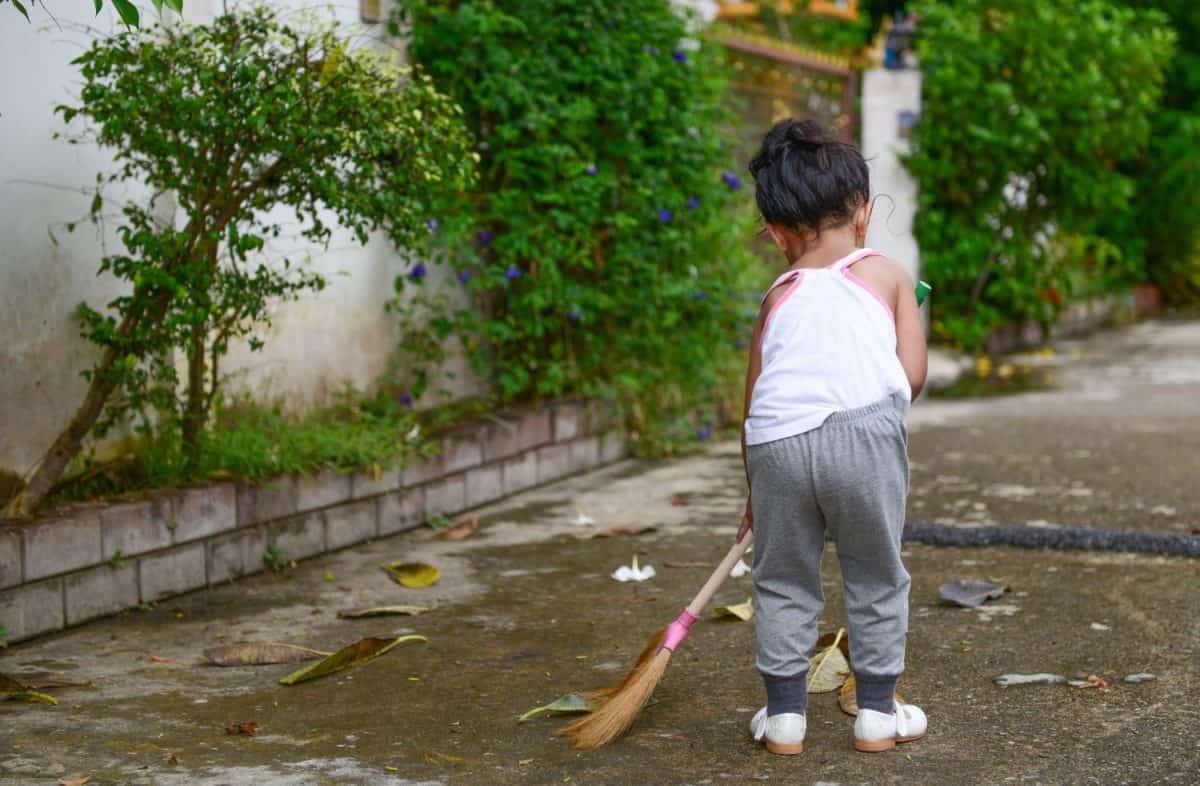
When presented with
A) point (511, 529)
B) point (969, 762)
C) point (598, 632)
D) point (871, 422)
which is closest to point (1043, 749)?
point (969, 762)

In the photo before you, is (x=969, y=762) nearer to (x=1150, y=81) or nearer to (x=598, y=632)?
(x=598, y=632)

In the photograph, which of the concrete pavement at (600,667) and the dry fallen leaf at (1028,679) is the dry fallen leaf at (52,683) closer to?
the concrete pavement at (600,667)

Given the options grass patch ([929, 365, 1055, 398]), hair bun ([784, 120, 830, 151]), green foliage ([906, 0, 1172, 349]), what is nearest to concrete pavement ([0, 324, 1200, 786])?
hair bun ([784, 120, 830, 151])

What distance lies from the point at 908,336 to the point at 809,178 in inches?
15.0

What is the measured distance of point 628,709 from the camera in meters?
3.19

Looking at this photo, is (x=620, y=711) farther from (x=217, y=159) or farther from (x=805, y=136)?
(x=217, y=159)

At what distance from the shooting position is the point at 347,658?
3754 mm

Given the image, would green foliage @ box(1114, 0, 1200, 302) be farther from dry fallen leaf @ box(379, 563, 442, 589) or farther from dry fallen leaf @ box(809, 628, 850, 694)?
dry fallen leaf @ box(809, 628, 850, 694)

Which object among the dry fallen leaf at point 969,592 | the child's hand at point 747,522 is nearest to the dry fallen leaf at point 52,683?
the child's hand at point 747,522

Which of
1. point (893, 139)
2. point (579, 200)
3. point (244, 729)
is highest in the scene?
point (893, 139)

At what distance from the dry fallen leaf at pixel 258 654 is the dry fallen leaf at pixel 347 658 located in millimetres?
84

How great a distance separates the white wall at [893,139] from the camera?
10383 millimetres

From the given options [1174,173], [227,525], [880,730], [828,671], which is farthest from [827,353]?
[1174,173]

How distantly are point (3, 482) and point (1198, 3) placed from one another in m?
13.7
